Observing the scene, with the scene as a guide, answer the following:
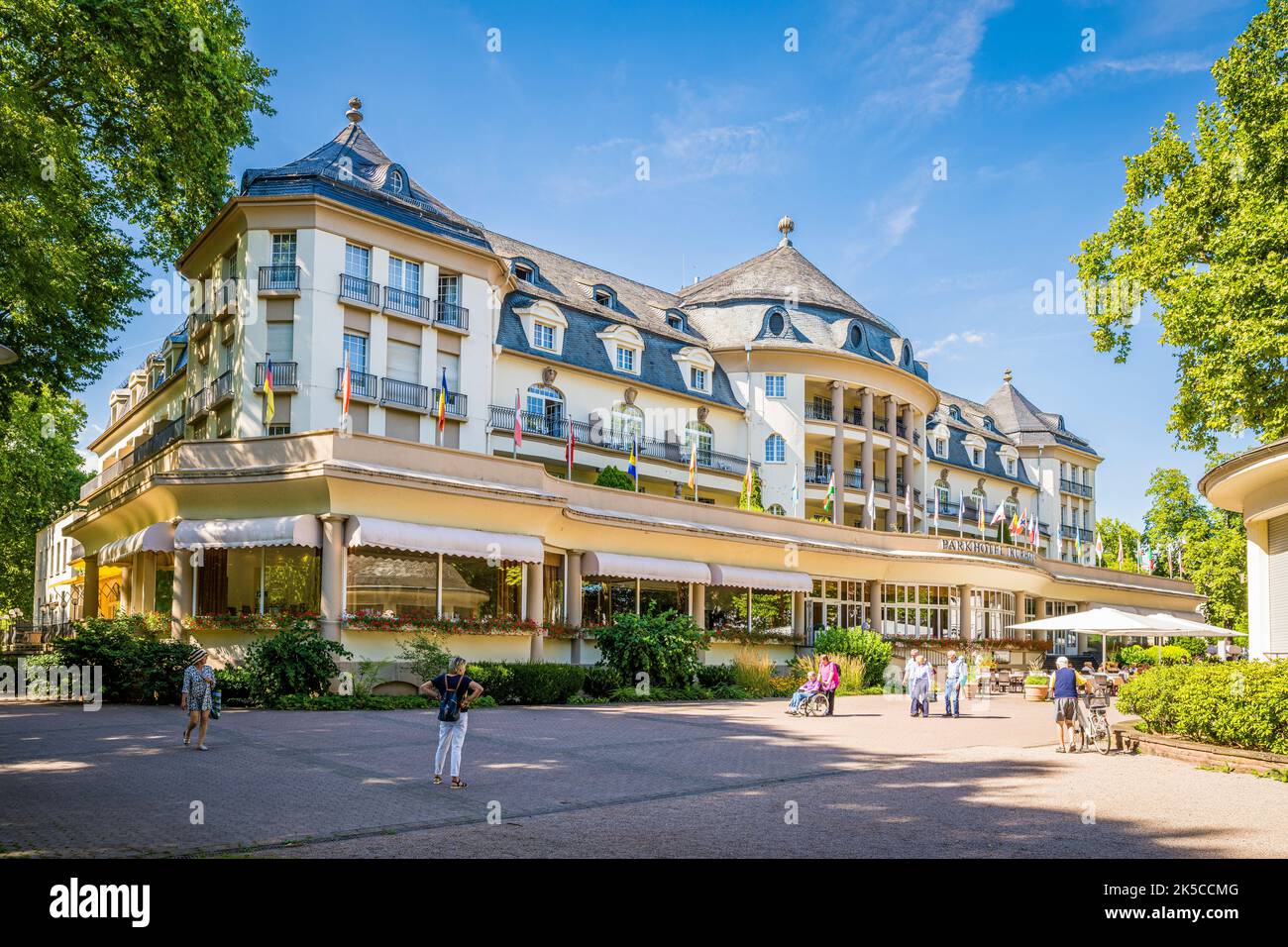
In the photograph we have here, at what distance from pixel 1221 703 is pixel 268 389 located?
76.3 ft

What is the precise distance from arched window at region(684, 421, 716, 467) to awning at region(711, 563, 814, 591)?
8.24 metres

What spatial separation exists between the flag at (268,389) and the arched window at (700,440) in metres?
17.5

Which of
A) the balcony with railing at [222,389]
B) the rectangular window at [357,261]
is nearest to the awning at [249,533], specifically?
the balcony with railing at [222,389]

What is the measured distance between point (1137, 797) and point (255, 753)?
11.3m

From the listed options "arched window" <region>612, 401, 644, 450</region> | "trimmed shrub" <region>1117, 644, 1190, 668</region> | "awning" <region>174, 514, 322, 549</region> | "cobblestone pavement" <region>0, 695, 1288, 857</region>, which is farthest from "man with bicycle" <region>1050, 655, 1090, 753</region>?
"trimmed shrub" <region>1117, 644, 1190, 668</region>

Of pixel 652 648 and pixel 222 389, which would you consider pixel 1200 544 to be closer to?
pixel 652 648

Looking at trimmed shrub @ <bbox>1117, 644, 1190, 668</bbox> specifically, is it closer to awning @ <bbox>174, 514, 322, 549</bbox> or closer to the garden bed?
the garden bed

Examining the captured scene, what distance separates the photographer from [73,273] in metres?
21.2

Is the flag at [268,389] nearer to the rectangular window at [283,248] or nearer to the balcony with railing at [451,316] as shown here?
the rectangular window at [283,248]

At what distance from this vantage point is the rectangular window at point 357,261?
32.5 meters

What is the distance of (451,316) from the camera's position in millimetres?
34781

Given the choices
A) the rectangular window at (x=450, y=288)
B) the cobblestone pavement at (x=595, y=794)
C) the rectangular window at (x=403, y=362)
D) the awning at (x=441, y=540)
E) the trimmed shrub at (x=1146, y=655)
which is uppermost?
the rectangular window at (x=450, y=288)

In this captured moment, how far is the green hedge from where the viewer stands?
1475 centimetres

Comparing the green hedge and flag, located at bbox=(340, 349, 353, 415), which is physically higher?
flag, located at bbox=(340, 349, 353, 415)
